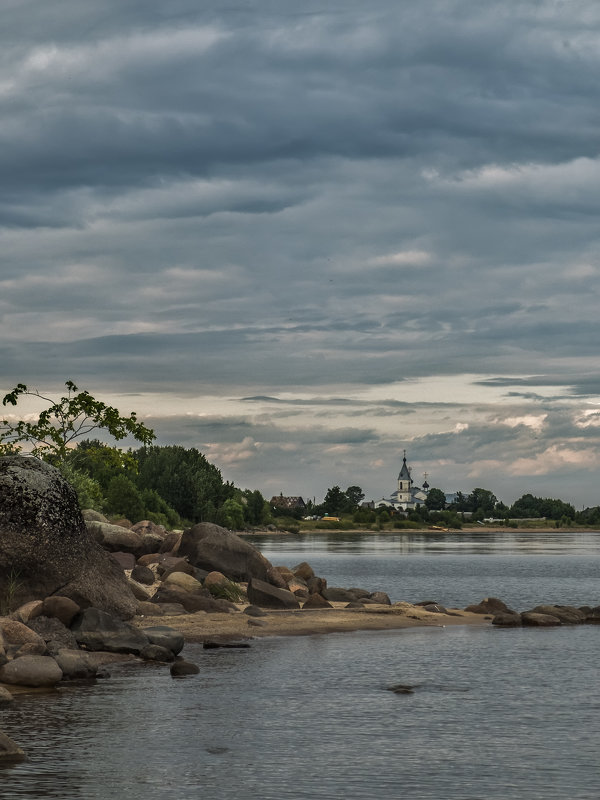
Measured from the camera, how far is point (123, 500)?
10600 cm

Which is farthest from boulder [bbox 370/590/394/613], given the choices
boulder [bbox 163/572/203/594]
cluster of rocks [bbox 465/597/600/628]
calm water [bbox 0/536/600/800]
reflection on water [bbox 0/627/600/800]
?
reflection on water [bbox 0/627/600/800]

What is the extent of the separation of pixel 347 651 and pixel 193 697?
8678 millimetres

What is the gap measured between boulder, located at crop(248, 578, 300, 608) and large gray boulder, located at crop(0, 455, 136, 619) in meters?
8.68

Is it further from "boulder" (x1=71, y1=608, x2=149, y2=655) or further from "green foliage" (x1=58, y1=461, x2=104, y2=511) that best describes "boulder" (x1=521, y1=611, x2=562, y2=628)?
"green foliage" (x1=58, y1=461, x2=104, y2=511)

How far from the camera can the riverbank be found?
3312 centimetres

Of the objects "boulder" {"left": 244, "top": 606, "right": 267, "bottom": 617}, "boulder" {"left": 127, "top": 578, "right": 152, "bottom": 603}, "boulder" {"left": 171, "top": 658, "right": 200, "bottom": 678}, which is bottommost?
"boulder" {"left": 171, "top": 658, "right": 200, "bottom": 678}

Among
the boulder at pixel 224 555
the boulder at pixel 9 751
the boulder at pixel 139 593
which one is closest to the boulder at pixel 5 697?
the boulder at pixel 9 751

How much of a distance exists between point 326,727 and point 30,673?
283 inches

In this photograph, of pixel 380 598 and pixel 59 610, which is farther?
pixel 380 598

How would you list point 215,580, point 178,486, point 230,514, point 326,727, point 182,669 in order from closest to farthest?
point 326,727 < point 182,669 < point 215,580 < point 178,486 < point 230,514

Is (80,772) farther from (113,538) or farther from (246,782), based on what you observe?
(113,538)

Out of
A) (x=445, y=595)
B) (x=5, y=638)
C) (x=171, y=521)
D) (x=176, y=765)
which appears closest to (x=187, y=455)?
(x=171, y=521)

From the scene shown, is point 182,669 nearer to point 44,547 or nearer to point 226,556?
point 44,547

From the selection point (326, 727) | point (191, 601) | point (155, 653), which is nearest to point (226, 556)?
point (191, 601)
